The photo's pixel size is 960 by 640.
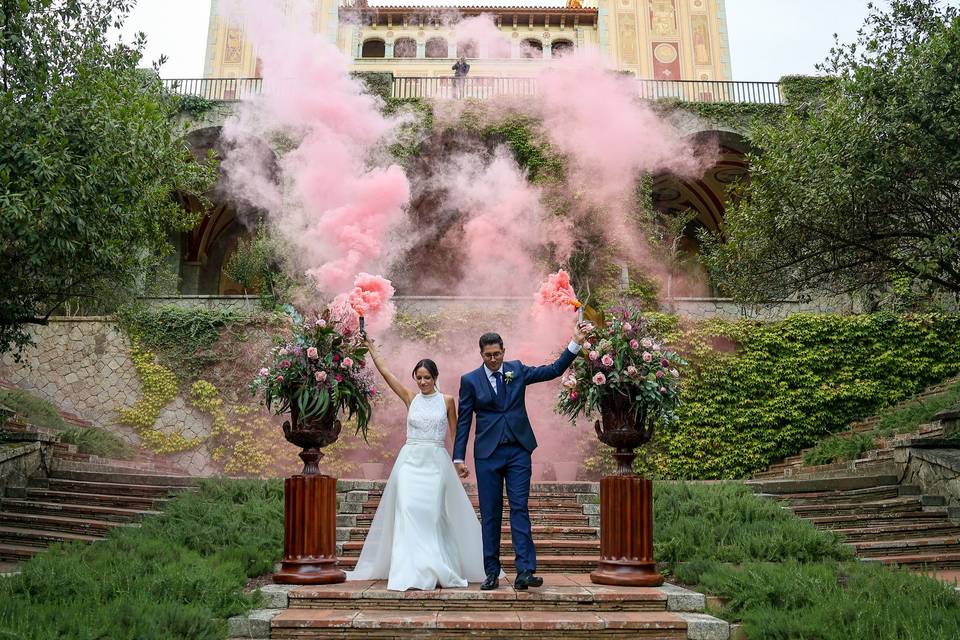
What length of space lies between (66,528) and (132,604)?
176 inches

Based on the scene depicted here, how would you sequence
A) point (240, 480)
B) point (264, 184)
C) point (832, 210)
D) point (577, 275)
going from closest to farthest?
point (240, 480) < point (832, 210) < point (577, 275) < point (264, 184)

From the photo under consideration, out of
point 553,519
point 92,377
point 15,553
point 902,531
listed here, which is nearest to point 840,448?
point 902,531

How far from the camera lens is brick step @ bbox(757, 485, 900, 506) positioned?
324 inches

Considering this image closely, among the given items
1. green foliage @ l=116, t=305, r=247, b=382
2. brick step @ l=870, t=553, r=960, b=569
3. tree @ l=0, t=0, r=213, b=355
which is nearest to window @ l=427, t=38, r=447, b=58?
green foliage @ l=116, t=305, r=247, b=382

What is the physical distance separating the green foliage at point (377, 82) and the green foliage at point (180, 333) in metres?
6.69

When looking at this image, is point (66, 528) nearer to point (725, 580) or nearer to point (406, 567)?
point (406, 567)

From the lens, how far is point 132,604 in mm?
4152

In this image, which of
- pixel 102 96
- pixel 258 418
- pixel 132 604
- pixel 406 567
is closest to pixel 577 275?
pixel 258 418

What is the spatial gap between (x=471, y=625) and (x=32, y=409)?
11893mm

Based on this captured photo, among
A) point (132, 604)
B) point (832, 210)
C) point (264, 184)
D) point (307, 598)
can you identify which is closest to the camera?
point (132, 604)

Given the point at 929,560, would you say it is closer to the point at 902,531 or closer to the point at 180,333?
the point at 902,531

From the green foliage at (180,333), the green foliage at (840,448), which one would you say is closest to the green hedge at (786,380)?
the green foliage at (840,448)

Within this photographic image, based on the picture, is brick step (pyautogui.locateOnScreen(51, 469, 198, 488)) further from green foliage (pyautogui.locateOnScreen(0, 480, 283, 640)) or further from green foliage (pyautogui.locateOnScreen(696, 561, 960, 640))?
green foliage (pyautogui.locateOnScreen(696, 561, 960, 640))

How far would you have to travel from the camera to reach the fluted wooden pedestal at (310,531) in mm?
5137
